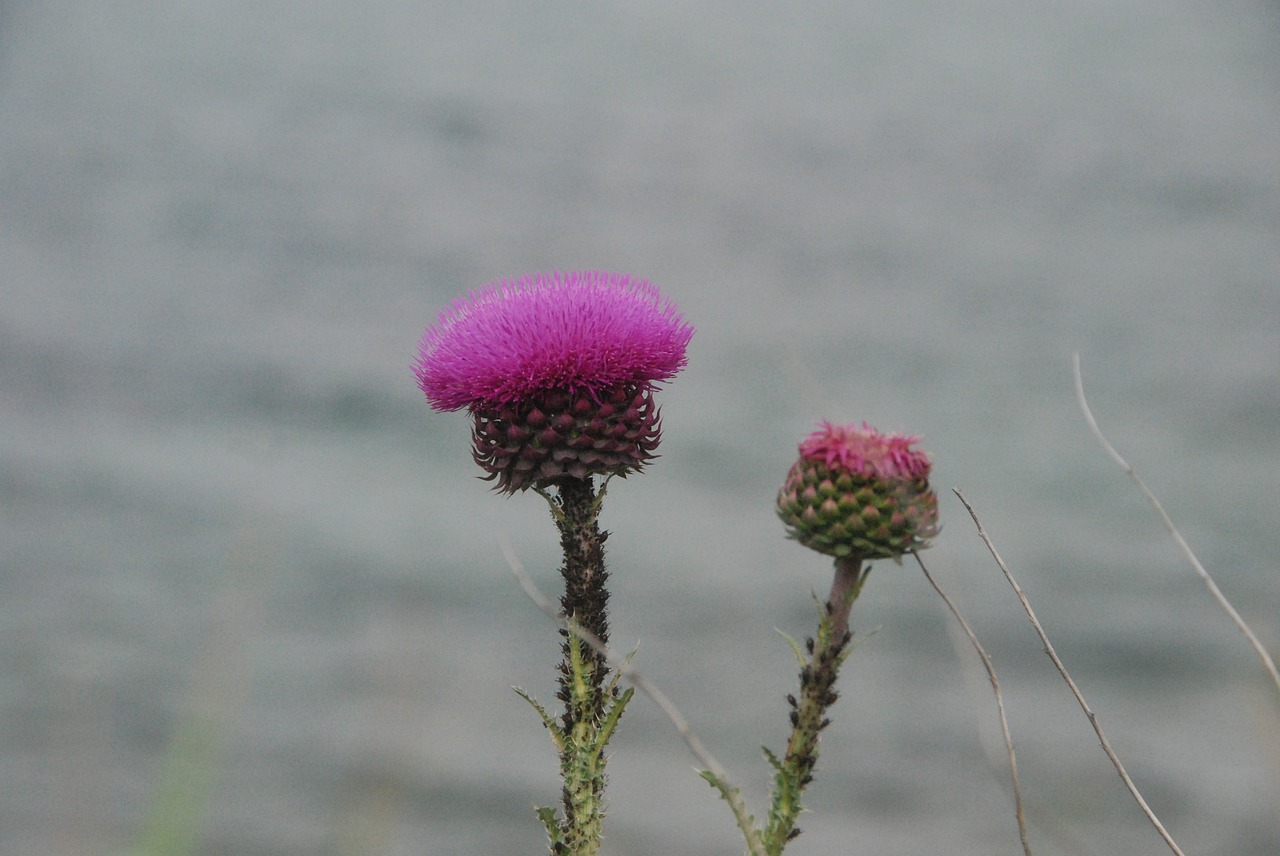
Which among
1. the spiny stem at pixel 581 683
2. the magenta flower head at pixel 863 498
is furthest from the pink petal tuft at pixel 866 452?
the spiny stem at pixel 581 683

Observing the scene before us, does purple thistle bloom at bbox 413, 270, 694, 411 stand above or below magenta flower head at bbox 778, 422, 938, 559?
above

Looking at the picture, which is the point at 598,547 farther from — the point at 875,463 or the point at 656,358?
the point at 875,463

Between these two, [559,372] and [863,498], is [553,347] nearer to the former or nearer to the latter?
[559,372]

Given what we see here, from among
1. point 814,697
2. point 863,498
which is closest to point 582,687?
point 814,697

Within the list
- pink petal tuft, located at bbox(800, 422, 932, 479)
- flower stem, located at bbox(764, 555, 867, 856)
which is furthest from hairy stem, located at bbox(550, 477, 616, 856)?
pink petal tuft, located at bbox(800, 422, 932, 479)

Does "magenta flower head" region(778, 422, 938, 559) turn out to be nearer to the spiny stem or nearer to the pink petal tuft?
the pink petal tuft

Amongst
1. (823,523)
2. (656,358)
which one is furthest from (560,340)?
(823,523)
